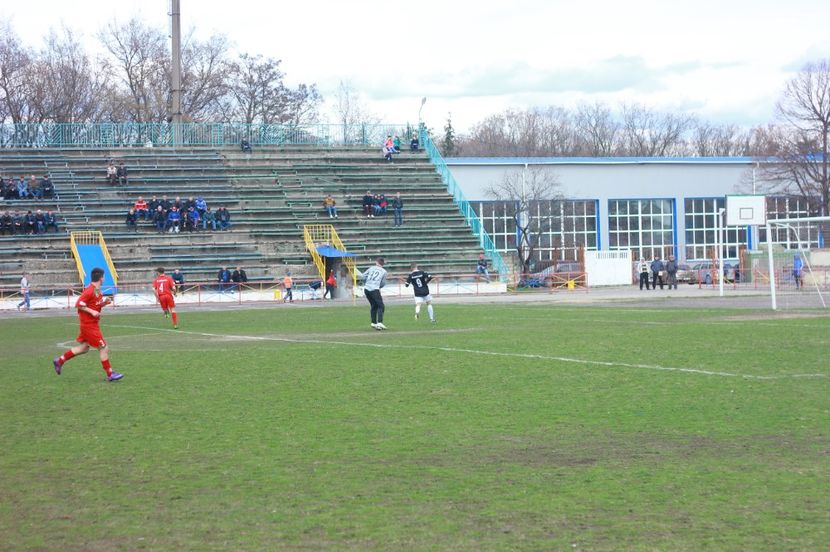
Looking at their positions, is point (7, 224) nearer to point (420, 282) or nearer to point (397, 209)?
point (397, 209)

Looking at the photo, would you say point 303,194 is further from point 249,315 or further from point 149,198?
A: point 249,315

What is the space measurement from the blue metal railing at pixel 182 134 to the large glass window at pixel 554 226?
31.6 feet

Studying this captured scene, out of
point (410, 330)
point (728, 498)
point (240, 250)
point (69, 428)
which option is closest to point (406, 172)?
point (240, 250)

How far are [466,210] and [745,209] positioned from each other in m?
27.5

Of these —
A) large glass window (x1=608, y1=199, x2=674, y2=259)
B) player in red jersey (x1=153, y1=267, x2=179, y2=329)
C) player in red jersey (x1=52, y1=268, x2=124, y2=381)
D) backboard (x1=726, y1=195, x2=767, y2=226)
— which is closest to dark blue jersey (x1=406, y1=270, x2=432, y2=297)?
player in red jersey (x1=153, y1=267, x2=179, y2=329)

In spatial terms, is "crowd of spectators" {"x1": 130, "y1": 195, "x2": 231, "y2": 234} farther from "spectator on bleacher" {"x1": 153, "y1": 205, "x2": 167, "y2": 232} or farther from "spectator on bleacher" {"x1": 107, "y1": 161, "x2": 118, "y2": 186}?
"spectator on bleacher" {"x1": 107, "y1": 161, "x2": 118, "y2": 186}

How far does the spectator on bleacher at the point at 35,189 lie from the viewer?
2242 inches

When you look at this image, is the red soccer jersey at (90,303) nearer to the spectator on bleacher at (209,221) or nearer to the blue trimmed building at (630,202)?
the spectator on bleacher at (209,221)

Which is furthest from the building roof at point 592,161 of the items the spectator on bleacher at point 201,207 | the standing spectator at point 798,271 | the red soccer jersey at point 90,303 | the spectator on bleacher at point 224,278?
the red soccer jersey at point 90,303

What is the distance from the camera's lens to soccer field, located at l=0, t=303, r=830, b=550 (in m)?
7.45

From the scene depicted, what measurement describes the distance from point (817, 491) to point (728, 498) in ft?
2.35

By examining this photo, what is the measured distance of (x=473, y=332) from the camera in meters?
26.4

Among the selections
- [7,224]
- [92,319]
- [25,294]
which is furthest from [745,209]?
[7,224]

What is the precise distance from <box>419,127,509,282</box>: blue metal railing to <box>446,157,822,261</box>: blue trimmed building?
19.2 feet
